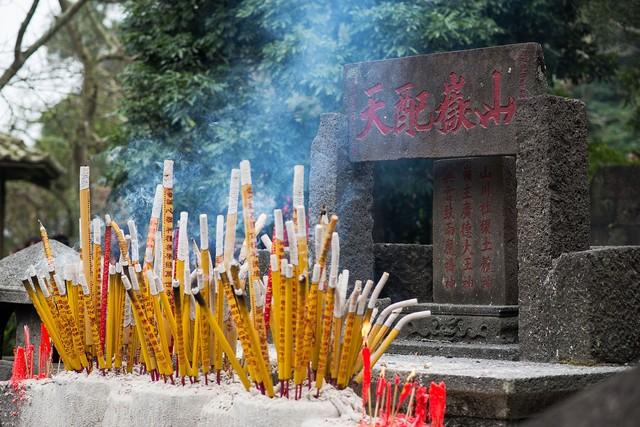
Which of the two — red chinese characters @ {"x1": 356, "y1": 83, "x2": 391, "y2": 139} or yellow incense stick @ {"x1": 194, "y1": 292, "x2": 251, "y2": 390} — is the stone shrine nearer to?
red chinese characters @ {"x1": 356, "y1": 83, "x2": 391, "y2": 139}

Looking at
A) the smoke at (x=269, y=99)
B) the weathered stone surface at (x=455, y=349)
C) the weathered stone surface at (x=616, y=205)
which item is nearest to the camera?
the weathered stone surface at (x=455, y=349)

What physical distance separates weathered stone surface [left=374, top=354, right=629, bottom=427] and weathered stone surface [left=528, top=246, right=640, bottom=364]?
345 mm

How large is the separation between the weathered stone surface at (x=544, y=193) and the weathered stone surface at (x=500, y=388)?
0.79 metres

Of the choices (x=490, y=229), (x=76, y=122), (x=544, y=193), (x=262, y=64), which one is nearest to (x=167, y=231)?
(x=544, y=193)

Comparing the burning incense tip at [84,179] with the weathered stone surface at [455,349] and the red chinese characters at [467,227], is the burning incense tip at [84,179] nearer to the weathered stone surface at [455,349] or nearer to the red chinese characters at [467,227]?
the weathered stone surface at [455,349]

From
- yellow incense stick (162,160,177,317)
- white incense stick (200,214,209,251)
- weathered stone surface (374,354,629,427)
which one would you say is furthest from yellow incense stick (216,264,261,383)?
weathered stone surface (374,354,629,427)

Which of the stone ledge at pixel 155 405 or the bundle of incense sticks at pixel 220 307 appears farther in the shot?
the bundle of incense sticks at pixel 220 307

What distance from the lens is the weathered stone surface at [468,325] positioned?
5.89 metres

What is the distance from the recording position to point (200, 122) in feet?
36.7

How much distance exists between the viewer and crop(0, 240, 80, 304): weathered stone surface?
22.2 ft

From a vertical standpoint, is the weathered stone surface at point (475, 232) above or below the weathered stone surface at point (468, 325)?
above

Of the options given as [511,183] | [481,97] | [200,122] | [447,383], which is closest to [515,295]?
[511,183]

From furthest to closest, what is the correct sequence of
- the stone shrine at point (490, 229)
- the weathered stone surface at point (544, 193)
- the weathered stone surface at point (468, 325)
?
1. the weathered stone surface at point (468, 325)
2. the weathered stone surface at point (544, 193)
3. the stone shrine at point (490, 229)

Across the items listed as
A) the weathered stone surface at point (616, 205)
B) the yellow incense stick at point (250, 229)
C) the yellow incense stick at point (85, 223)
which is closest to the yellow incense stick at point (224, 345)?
the yellow incense stick at point (250, 229)
